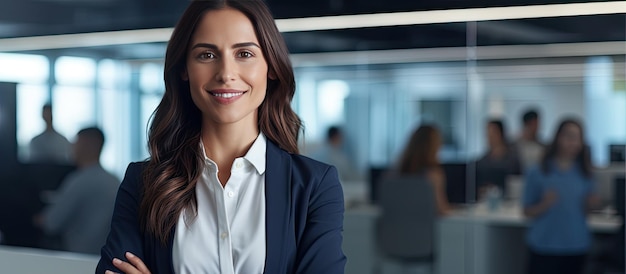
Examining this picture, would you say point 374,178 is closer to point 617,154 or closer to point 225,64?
point 617,154

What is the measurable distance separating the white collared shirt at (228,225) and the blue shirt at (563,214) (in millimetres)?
5054

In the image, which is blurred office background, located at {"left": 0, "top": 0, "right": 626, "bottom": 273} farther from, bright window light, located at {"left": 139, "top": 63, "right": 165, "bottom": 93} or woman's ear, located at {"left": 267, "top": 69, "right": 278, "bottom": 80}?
woman's ear, located at {"left": 267, "top": 69, "right": 278, "bottom": 80}

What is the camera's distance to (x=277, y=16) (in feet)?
22.3

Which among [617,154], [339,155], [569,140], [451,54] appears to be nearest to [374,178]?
[339,155]

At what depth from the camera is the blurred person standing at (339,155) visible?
7.75m

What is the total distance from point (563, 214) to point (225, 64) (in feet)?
17.2

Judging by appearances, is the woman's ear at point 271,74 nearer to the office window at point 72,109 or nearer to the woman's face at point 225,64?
the woman's face at point 225,64

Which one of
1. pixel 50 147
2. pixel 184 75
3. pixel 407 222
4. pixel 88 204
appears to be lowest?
pixel 407 222

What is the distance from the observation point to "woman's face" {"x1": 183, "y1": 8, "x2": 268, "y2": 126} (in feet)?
6.10

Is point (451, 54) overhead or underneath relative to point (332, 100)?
overhead

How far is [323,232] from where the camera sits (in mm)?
1967

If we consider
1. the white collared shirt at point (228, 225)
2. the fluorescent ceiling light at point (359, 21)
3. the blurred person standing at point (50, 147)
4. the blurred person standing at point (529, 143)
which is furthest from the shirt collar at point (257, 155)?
the blurred person standing at point (50, 147)

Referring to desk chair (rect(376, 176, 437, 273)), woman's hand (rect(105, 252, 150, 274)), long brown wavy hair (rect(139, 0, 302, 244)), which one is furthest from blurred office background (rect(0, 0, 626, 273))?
woman's hand (rect(105, 252, 150, 274))

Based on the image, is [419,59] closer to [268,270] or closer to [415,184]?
[415,184]
